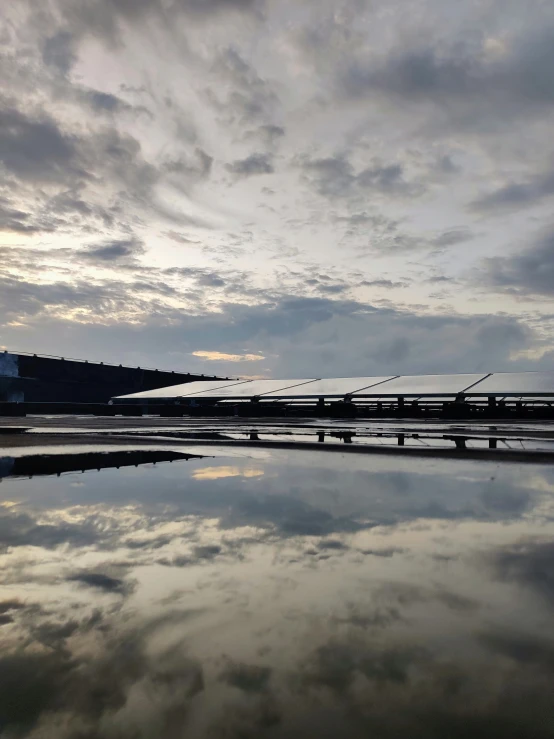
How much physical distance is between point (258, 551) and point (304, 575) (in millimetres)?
630

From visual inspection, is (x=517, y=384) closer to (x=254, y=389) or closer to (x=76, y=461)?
(x=254, y=389)

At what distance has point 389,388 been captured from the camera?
3359 cm

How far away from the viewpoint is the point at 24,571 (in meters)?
3.62

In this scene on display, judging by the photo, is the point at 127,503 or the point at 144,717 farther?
the point at 127,503

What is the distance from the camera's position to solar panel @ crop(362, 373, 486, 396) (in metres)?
30.5

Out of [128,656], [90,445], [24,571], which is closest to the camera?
[128,656]

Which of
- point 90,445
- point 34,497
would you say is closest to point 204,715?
point 34,497

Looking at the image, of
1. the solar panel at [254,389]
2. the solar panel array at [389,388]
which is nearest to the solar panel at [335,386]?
the solar panel array at [389,388]

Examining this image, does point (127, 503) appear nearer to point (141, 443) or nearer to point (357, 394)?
point (141, 443)

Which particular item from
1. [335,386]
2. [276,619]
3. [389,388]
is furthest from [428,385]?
[276,619]

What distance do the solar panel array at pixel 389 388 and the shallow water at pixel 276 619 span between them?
24659mm

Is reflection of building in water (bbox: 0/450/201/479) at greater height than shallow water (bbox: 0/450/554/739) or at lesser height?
greater

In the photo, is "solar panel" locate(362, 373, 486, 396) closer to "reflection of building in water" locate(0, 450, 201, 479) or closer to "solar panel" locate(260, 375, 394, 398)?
"solar panel" locate(260, 375, 394, 398)

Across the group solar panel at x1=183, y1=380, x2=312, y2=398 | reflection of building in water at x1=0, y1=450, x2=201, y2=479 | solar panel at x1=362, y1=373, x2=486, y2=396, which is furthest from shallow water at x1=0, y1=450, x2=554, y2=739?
solar panel at x1=183, y1=380, x2=312, y2=398
